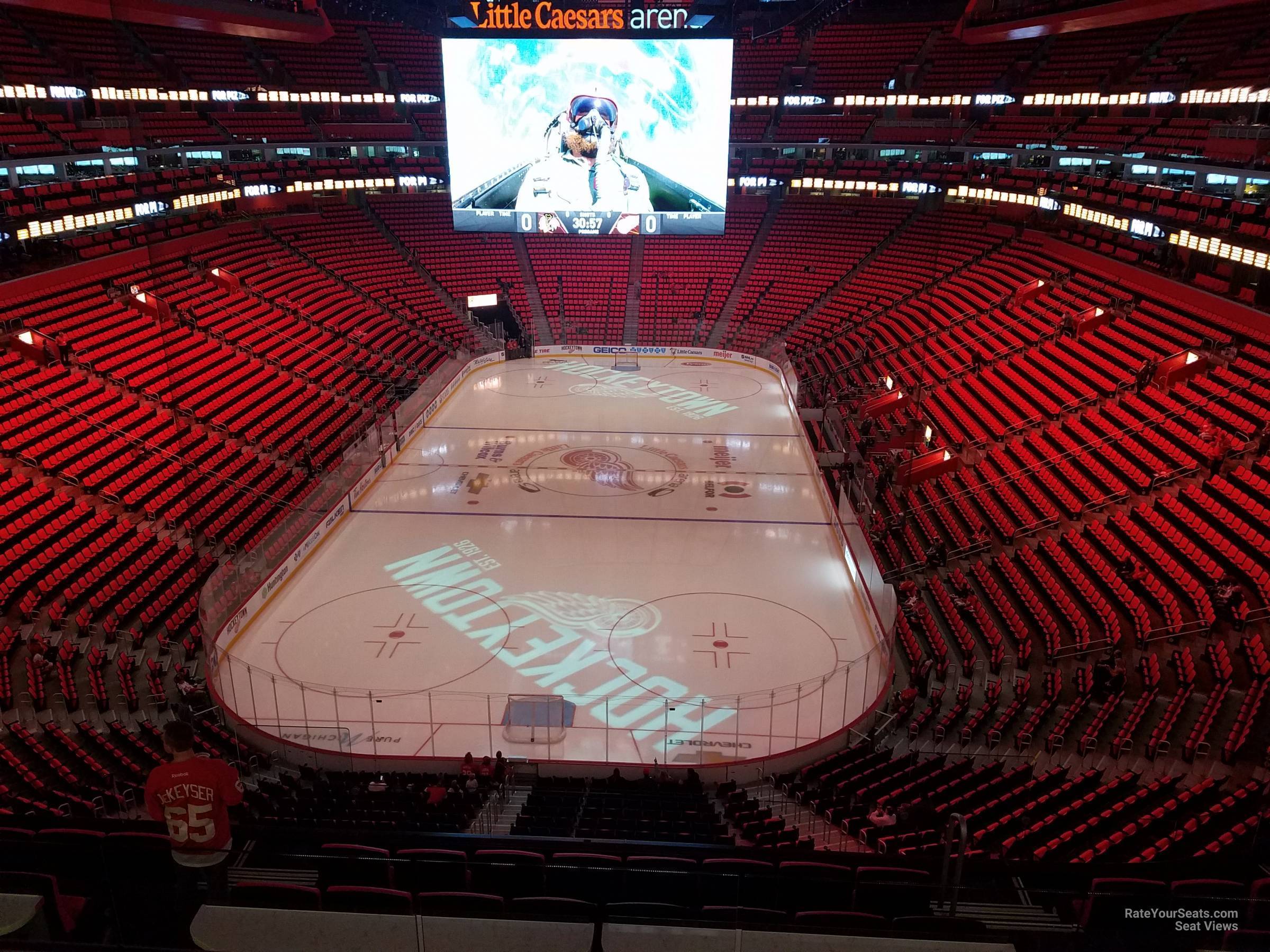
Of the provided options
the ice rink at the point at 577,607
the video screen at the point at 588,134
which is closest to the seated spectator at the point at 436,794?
the ice rink at the point at 577,607

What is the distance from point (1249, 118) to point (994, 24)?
40.6 feet

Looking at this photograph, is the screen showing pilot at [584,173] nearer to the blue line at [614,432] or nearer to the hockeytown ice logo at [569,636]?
the blue line at [614,432]

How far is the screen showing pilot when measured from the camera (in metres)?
28.7

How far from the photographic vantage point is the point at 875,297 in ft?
114

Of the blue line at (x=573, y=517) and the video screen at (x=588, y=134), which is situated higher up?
the video screen at (x=588, y=134)

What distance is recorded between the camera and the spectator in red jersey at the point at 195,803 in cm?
498

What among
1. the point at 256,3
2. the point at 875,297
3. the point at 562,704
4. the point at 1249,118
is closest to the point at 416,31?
the point at 256,3

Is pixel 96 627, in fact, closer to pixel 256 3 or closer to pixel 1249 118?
pixel 256 3

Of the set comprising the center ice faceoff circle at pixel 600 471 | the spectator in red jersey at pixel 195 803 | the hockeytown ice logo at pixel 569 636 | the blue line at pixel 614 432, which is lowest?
the hockeytown ice logo at pixel 569 636

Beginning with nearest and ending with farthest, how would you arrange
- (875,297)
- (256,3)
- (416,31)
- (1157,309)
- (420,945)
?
(420,945) < (1157,309) < (256,3) < (875,297) < (416,31)

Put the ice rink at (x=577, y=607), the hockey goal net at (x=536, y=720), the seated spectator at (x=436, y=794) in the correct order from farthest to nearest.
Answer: the ice rink at (x=577, y=607) → the hockey goal net at (x=536, y=720) → the seated spectator at (x=436, y=794)

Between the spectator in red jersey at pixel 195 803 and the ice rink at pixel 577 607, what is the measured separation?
6664 mm

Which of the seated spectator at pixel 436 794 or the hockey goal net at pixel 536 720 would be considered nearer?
the seated spectator at pixel 436 794

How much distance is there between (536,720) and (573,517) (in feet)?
27.7
